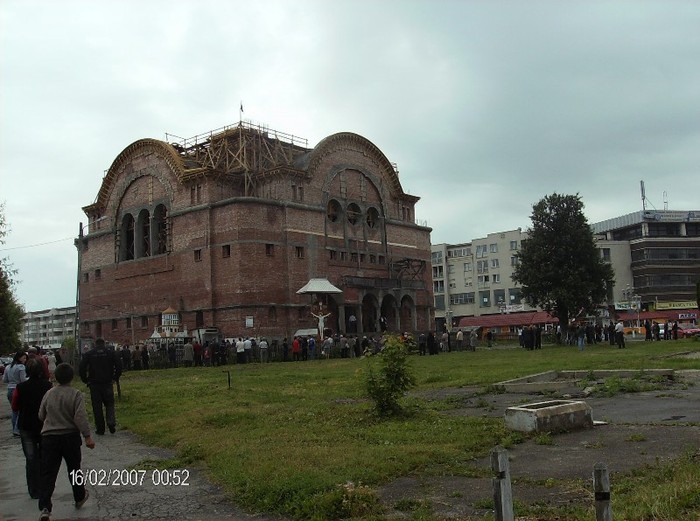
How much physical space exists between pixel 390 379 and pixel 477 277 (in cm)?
8434

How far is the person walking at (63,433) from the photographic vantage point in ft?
24.4

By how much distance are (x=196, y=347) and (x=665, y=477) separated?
3253 centimetres

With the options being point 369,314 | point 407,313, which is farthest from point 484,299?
point 369,314

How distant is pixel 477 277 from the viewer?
310 feet

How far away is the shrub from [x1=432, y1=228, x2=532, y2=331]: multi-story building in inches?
3028

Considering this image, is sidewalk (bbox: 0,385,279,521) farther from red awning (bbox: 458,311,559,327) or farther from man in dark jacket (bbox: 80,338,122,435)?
red awning (bbox: 458,311,559,327)

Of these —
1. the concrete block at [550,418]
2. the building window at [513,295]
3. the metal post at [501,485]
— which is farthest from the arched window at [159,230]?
the building window at [513,295]

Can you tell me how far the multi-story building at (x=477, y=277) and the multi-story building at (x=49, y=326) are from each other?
110485 millimetres

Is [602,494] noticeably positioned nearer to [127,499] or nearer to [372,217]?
[127,499]

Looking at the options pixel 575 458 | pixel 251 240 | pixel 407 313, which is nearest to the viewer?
pixel 575 458

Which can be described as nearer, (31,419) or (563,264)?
(31,419)

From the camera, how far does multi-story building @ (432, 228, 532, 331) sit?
9112 centimetres

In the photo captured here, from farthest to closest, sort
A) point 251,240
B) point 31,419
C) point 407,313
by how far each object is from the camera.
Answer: point 407,313 < point 251,240 < point 31,419

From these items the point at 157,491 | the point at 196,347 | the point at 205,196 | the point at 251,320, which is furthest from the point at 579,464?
the point at 205,196
